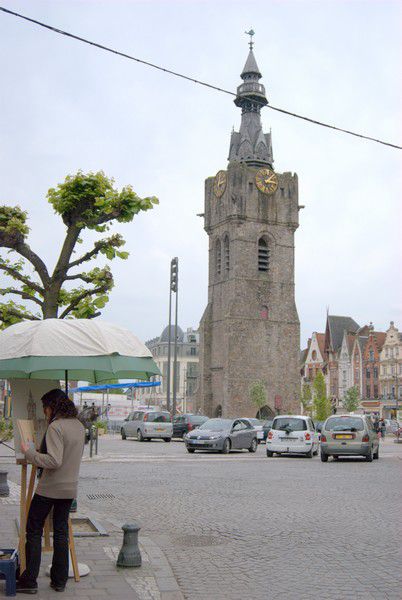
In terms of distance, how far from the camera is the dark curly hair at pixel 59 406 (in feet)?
20.8

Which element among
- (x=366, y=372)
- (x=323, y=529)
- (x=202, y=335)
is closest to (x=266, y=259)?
(x=202, y=335)

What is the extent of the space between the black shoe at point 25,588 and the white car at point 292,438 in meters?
20.1

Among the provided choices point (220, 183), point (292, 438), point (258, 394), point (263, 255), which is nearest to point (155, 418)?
point (292, 438)

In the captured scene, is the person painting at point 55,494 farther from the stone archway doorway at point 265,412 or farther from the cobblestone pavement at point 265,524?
the stone archway doorway at point 265,412

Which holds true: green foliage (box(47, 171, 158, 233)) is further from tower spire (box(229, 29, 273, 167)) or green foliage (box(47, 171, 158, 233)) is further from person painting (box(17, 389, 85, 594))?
tower spire (box(229, 29, 273, 167))

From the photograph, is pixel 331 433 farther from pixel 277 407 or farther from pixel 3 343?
pixel 277 407

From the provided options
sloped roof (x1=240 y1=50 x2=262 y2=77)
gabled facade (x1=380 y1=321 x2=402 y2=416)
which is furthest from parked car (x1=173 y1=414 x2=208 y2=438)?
gabled facade (x1=380 y1=321 x2=402 y2=416)

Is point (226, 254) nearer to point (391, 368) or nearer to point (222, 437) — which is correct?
point (391, 368)

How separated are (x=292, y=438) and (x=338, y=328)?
76404 millimetres

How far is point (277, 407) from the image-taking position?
66.6 meters

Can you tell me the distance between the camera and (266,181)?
70.4 m

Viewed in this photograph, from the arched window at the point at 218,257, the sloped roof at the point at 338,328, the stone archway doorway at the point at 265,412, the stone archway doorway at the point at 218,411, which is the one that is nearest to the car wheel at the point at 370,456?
the stone archway doorway at the point at 265,412

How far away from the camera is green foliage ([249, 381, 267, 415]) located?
64.1 m

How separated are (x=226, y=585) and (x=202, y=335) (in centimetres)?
6271
